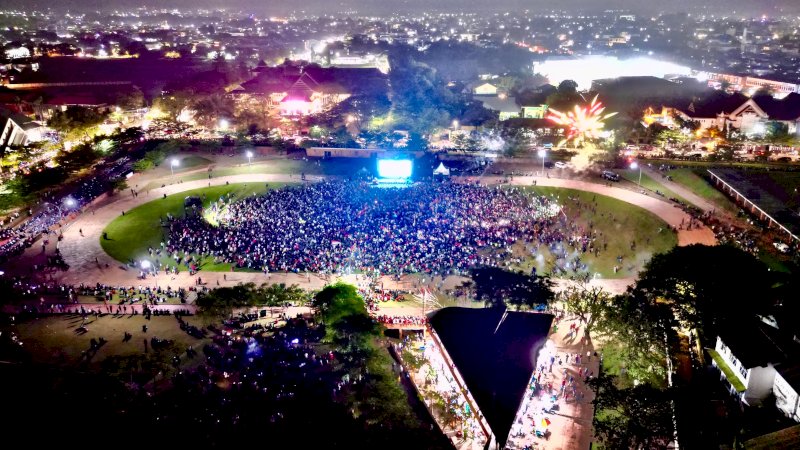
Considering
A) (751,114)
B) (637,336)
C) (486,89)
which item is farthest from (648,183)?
(486,89)

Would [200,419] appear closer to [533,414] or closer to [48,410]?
[48,410]

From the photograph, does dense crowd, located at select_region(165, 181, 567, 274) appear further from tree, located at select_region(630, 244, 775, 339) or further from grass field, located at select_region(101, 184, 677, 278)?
tree, located at select_region(630, 244, 775, 339)

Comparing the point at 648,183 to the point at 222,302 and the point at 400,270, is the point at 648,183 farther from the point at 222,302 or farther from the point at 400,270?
the point at 222,302

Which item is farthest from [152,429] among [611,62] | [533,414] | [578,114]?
[611,62]

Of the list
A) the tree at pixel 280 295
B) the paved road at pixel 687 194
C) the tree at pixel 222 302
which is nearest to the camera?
the tree at pixel 222 302

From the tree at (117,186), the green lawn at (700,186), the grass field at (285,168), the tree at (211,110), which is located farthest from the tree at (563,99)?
the tree at (117,186)

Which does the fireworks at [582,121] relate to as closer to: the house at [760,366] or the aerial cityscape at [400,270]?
the aerial cityscape at [400,270]
